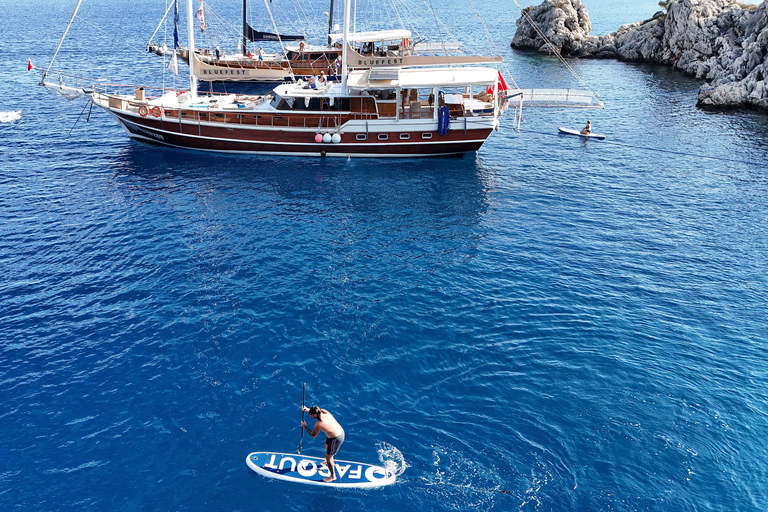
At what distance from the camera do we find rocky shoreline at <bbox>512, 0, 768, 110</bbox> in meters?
66.4

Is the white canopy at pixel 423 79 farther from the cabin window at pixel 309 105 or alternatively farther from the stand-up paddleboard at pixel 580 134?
the stand-up paddleboard at pixel 580 134

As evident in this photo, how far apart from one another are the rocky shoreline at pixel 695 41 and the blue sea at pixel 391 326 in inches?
834

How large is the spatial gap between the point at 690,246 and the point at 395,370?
22.3 meters

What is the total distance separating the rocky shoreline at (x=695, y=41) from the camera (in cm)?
6644

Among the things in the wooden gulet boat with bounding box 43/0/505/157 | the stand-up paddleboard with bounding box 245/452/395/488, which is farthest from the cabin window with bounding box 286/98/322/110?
the stand-up paddleboard with bounding box 245/452/395/488

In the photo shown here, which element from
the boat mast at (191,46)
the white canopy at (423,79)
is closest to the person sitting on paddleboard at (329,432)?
the white canopy at (423,79)

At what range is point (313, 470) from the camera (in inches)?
750

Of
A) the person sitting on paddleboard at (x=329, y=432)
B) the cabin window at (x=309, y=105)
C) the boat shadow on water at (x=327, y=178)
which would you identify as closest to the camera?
the person sitting on paddleboard at (x=329, y=432)

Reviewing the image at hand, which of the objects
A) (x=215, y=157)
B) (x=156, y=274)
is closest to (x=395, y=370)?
(x=156, y=274)

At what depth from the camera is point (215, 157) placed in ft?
163

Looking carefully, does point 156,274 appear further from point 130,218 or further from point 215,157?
point 215,157

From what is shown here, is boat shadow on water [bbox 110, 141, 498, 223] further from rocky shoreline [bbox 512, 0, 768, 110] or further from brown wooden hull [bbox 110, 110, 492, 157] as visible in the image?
rocky shoreline [bbox 512, 0, 768, 110]

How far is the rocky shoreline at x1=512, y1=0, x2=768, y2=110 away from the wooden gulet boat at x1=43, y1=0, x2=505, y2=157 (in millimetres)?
14272

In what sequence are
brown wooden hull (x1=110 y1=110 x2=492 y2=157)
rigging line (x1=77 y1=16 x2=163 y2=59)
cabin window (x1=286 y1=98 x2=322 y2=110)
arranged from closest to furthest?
cabin window (x1=286 y1=98 x2=322 y2=110) → brown wooden hull (x1=110 y1=110 x2=492 y2=157) → rigging line (x1=77 y1=16 x2=163 y2=59)
